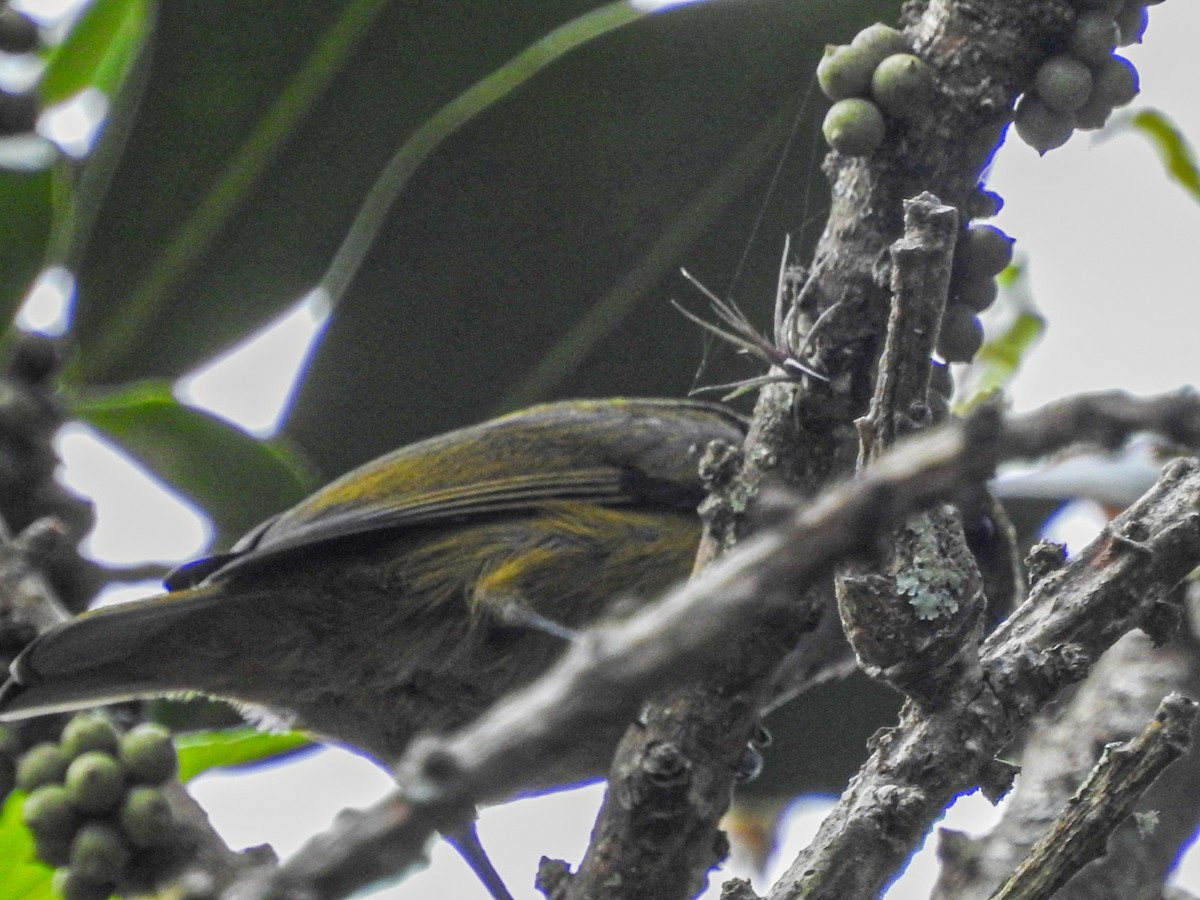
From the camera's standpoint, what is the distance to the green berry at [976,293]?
7.23 feet

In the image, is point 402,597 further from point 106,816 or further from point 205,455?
point 106,816

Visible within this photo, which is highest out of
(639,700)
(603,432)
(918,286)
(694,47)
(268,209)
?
(268,209)

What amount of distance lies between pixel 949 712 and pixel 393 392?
2.22 m

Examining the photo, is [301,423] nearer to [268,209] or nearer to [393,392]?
[393,392]

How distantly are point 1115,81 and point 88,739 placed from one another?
1959 millimetres

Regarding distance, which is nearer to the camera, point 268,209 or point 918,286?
point 918,286

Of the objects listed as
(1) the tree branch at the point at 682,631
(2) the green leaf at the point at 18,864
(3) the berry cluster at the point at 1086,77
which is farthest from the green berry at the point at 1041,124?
(2) the green leaf at the point at 18,864

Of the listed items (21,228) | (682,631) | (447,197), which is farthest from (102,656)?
(682,631)

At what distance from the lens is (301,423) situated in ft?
13.0

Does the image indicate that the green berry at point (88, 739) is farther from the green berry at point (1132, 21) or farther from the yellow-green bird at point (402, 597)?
the green berry at point (1132, 21)

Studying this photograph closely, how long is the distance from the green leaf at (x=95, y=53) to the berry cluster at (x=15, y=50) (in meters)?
0.34

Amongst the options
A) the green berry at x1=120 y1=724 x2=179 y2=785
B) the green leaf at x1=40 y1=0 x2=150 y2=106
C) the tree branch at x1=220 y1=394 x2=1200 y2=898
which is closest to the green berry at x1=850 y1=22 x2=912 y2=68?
the tree branch at x1=220 y1=394 x2=1200 y2=898

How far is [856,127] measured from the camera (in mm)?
2148

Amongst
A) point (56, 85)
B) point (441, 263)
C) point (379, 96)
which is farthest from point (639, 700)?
point (56, 85)
